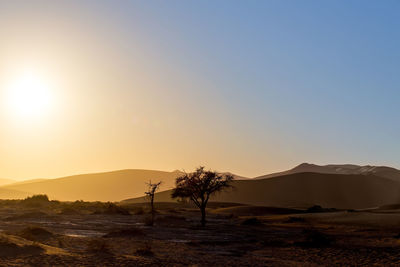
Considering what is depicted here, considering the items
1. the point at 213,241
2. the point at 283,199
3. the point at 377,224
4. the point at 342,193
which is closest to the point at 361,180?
the point at 342,193

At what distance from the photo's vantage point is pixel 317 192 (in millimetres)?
126562

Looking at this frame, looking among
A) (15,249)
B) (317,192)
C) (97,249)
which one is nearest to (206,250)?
(97,249)

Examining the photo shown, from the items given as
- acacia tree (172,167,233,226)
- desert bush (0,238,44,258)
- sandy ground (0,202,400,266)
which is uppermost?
acacia tree (172,167,233,226)

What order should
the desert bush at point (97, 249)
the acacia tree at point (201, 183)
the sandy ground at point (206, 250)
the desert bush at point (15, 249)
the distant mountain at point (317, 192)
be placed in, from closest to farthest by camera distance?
the desert bush at point (15, 249), the sandy ground at point (206, 250), the desert bush at point (97, 249), the acacia tree at point (201, 183), the distant mountain at point (317, 192)

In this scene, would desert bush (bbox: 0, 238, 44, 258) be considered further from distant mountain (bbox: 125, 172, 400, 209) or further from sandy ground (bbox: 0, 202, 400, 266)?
distant mountain (bbox: 125, 172, 400, 209)

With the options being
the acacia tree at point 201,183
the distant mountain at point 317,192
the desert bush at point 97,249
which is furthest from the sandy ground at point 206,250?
the distant mountain at point 317,192

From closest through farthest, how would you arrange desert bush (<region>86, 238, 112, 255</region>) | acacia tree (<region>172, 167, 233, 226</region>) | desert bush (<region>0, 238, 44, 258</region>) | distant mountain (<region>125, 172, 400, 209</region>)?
desert bush (<region>0, 238, 44, 258</region>), desert bush (<region>86, 238, 112, 255</region>), acacia tree (<region>172, 167, 233, 226</region>), distant mountain (<region>125, 172, 400, 209</region>)

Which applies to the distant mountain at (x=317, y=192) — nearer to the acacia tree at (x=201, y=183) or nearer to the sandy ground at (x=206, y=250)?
the acacia tree at (x=201, y=183)

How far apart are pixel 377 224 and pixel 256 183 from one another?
101m

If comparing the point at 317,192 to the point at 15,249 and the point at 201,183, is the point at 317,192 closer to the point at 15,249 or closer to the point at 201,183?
the point at 201,183

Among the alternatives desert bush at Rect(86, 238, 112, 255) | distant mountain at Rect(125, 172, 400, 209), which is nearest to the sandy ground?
desert bush at Rect(86, 238, 112, 255)

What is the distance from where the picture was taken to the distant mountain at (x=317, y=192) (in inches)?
4636

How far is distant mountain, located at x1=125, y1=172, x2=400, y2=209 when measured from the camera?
118 metres

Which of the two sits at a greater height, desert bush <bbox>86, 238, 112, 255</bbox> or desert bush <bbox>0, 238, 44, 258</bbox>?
desert bush <bbox>0, 238, 44, 258</bbox>
